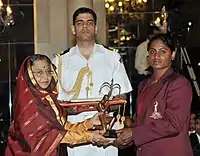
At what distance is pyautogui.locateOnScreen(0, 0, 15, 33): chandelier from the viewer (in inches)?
310


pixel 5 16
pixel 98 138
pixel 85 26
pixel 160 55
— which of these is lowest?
pixel 98 138

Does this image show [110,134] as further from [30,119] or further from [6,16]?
[6,16]

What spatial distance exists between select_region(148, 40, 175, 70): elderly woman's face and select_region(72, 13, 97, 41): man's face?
0.54 meters

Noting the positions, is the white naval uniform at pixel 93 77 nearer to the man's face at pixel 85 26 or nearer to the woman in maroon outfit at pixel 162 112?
the man's face at pixel 85 26

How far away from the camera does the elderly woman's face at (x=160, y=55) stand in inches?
143

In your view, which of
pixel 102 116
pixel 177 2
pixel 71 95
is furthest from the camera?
pixel 177 2

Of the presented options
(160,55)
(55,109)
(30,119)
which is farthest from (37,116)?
(160,55)

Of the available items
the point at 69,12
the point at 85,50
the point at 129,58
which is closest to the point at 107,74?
the point at 85,50

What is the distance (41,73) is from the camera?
338 cm

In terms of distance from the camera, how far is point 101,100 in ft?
12.1

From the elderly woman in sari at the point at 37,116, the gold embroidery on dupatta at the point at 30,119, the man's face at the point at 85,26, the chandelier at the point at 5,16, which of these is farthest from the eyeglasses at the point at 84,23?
the chandelier at the point at 5,16

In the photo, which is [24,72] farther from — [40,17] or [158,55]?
[40,17]

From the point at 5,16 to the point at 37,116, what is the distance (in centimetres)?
487

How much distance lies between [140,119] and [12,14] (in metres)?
4.73
